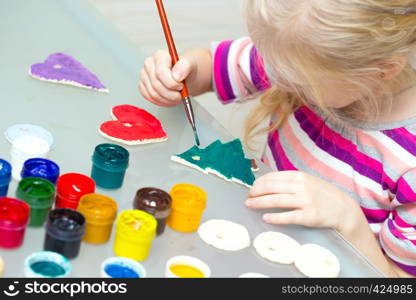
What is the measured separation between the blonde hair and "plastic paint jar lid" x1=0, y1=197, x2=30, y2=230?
36 centimetres

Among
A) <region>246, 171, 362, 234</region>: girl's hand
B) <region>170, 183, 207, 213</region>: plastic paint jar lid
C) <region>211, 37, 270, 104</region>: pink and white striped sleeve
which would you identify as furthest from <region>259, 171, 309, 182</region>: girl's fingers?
<region>211, 37, 270, 104</region>: pink and white striped sleeve

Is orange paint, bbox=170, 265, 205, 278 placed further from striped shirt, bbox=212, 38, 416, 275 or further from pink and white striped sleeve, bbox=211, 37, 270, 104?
pink and white striped sleeve, bbox=211, 37, 270, 104

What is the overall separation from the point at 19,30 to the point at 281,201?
1.70ft

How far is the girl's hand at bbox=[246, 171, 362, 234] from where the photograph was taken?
75 cm

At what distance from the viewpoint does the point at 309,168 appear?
1023 mm

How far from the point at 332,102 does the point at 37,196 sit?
1.36ft

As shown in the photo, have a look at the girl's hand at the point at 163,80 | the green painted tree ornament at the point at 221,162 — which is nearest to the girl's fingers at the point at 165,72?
the girl's hand at the point at 163,80

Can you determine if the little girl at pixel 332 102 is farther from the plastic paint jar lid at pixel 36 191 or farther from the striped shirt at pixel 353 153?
the plastic paint jar lid at pixel 36 191

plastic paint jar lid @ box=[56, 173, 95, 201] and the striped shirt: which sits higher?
plastic paint jar lid @ box=[56, 173, 95, 201]

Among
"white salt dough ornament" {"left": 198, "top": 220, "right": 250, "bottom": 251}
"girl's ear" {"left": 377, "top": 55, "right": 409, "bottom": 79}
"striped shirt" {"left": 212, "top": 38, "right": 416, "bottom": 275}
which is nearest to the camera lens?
"white salt dough ornament" {"left": 198, "top": 220, "right": 250, "bottom": 251}

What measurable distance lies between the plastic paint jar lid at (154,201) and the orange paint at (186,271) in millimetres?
62

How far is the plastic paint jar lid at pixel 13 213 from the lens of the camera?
0.60 metres

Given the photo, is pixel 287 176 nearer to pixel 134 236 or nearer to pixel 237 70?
pixel 134 236

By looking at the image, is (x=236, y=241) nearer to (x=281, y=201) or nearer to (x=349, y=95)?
(x=281, y=201)
